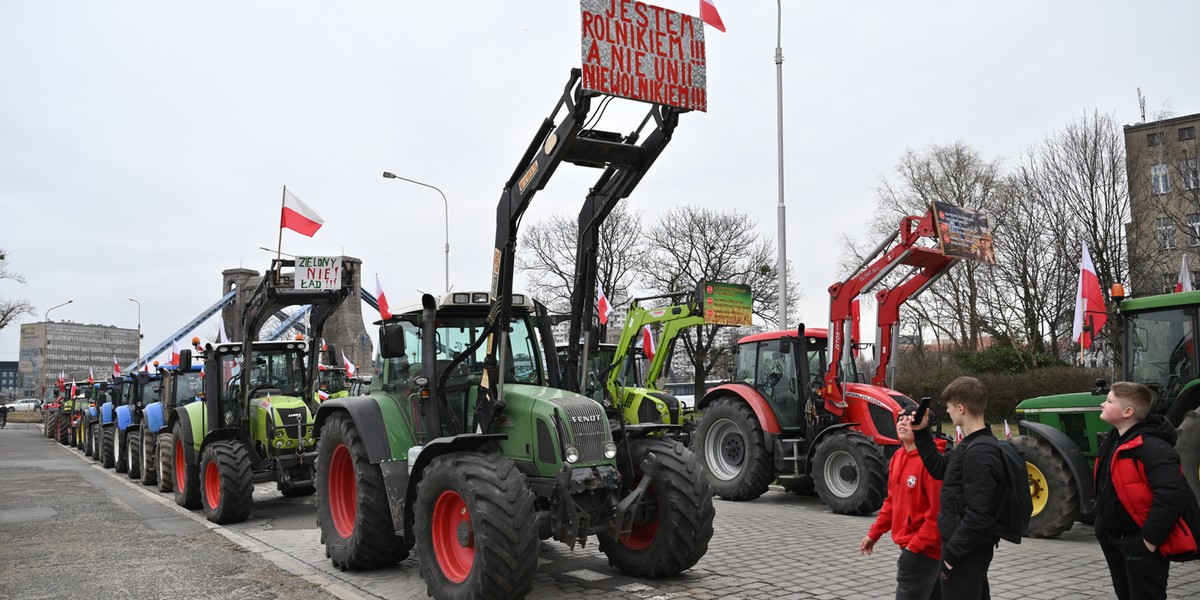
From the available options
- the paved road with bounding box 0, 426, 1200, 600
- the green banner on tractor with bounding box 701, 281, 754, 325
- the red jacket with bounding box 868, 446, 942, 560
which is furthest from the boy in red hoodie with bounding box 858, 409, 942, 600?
the green banner on tractor with bounding box 701, 281, 754, 325

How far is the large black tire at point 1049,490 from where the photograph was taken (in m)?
8.52

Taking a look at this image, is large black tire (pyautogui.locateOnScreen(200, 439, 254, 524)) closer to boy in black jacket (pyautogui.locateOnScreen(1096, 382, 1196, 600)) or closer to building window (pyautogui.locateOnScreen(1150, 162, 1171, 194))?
boy in black jacket (pyautogui.locateOnScreen(1096, 382, 1196, 600))

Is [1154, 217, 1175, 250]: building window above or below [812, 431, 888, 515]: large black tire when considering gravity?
above

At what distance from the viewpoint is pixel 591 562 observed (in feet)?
25.3

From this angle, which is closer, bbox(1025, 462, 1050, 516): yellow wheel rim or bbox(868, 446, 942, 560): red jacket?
bbox(868, 446, 942, 560): red jacket

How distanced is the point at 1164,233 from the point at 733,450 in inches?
661

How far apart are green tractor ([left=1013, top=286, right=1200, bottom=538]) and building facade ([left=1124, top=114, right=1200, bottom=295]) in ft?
51.2

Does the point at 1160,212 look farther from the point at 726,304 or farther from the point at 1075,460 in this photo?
the point at 1075,460

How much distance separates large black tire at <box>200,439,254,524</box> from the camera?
10.7 metres

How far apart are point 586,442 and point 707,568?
1.80 m

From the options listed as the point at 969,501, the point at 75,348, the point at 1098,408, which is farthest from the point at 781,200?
the point at 75,348

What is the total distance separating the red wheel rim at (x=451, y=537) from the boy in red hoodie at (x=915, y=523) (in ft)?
10.1

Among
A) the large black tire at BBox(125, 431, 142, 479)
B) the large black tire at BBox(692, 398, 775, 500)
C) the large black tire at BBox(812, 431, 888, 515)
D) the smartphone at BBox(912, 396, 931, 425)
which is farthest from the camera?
the large black tire at BBox(125, 431, 142, 479)

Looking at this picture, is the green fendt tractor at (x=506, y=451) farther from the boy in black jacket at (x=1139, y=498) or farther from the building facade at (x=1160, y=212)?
the building facade at (x=1160, y=212)
